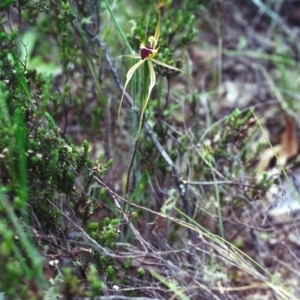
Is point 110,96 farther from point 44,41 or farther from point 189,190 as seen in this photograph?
point 44,41

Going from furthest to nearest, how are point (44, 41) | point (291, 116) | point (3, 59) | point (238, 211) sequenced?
point (44, 41) < point (291, 116) < point (238, 211) < point (3, 59)

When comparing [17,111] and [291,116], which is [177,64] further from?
[291,116]

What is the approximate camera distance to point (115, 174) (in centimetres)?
226

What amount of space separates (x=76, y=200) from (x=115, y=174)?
64 cm

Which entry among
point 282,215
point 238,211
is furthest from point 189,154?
point 282,215

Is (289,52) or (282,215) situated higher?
(289,52)

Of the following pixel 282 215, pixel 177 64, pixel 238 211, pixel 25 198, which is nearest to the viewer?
pixel 25 198

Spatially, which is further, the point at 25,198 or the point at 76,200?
the point at 76,200

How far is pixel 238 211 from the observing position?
214cm

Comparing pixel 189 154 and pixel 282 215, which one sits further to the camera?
pixel 282 215

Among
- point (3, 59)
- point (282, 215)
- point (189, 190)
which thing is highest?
→ point (3, 59)

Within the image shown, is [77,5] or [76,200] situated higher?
[77,5]

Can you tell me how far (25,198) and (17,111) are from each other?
241 mm

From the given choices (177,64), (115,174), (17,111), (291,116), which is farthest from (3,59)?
(291,116)
